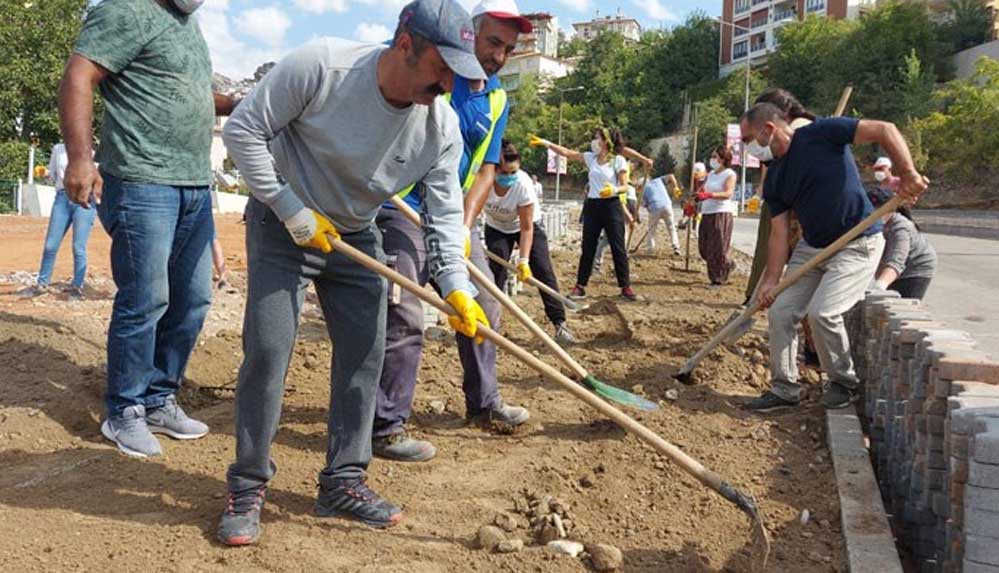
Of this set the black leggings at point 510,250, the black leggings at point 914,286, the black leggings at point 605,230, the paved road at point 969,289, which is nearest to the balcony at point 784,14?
the paved road at point 969,289

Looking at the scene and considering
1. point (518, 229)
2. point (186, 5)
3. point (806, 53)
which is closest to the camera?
point (186, 5)

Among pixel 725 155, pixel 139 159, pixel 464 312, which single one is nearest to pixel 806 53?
pixel 725 155

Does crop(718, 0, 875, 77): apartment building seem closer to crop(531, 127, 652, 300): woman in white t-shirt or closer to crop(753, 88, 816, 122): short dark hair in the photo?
crop(531, 127, 652, 300): woman in white t-shirt

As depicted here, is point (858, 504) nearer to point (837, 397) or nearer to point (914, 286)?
point (837, 397)

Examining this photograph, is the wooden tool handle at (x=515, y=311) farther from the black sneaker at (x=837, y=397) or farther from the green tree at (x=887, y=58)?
the green tree at (x=887, y=58)

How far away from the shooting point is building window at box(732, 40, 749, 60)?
7392 centimetres

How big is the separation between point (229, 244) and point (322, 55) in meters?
14.1

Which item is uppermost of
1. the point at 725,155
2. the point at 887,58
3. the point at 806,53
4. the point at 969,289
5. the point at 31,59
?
the point at 806,53

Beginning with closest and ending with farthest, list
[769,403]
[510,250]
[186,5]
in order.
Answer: [186,5] → [769,403] → [510,250]

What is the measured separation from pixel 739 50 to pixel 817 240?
247 feet

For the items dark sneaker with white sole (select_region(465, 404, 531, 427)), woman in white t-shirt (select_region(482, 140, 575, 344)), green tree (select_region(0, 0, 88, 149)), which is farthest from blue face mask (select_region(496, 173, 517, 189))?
green tree (select_region(0, 0, 88, 149))

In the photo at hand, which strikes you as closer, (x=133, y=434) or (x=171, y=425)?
(x=133, y=434)

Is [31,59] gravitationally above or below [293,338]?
above

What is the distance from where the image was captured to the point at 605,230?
8461 mm
